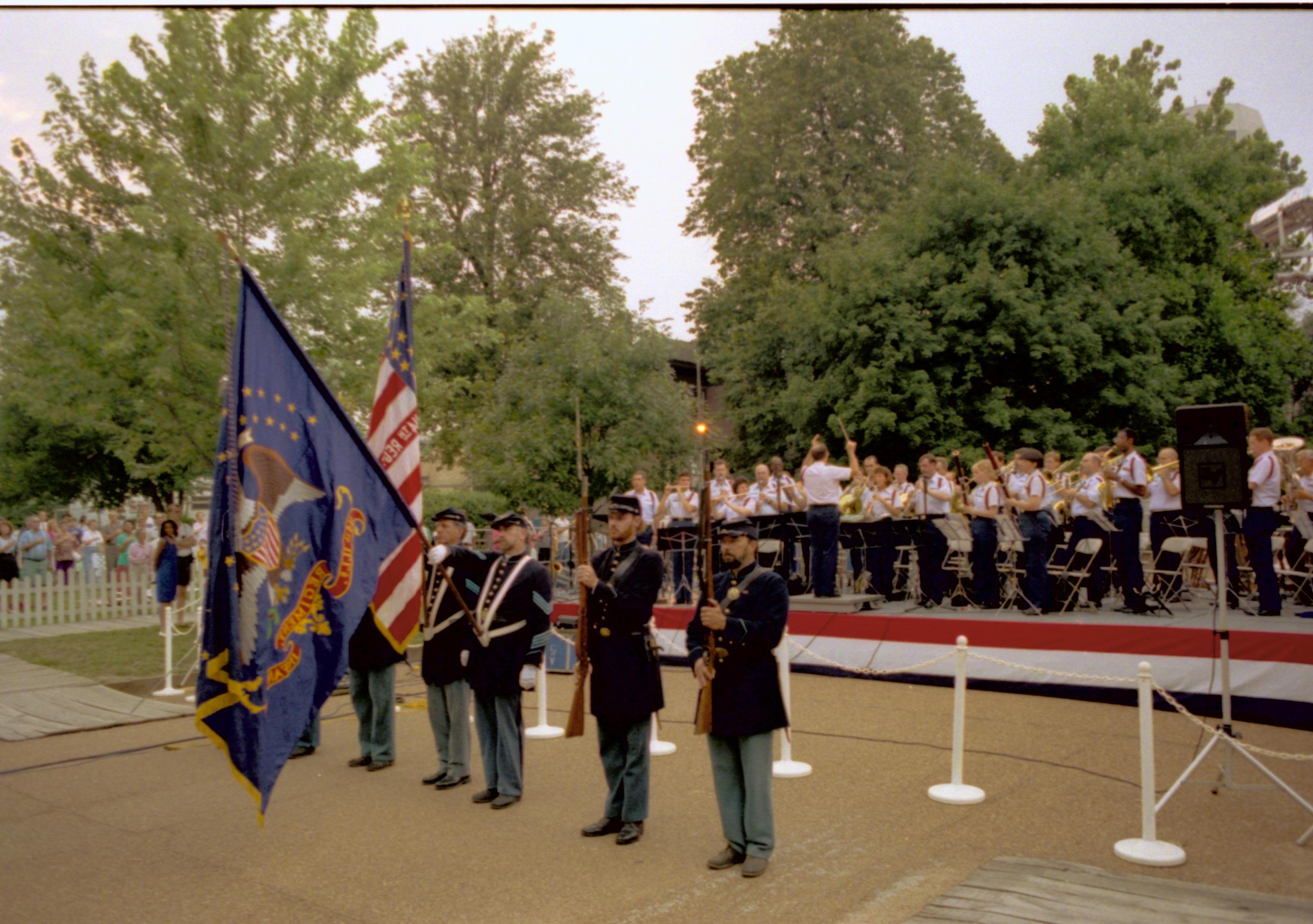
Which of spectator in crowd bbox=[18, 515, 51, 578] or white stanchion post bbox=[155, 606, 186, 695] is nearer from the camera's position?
white stanchion post bbox=[155, 606, 186, 695]

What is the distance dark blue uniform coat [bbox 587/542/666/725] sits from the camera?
6.67 metres

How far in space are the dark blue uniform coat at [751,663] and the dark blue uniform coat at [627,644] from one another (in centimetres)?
60

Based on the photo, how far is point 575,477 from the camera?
25.0m

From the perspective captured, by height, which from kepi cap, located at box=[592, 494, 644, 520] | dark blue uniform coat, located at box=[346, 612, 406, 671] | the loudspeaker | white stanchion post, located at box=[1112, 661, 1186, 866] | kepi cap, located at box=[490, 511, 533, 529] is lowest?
white stanchion post, located at box=[1112, 661, 1186, 866]

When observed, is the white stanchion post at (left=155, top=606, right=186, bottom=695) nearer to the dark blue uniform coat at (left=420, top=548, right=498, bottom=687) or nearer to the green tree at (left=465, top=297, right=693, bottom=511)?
the dark blue uniform coat at (left=420, top=548, right=498, bottom=687)

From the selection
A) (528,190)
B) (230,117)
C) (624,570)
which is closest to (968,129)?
(528,190)

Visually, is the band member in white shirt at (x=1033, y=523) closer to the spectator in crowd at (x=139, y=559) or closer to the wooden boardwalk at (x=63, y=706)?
the wooden boardwalk at (x=63, y=706)

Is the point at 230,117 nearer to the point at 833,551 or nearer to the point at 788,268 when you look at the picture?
the point at 833,551

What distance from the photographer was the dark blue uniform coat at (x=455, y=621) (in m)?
8.16

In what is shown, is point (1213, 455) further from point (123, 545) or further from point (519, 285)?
point (519, 285)

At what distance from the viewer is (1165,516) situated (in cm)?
1279

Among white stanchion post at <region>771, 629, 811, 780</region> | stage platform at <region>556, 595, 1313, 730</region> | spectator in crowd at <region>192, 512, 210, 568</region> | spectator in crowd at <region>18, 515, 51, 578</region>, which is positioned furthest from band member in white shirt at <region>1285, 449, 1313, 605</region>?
spectator in crowd at <region>18, 515, 51, 578</region>

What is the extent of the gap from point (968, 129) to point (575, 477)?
20.4 meters

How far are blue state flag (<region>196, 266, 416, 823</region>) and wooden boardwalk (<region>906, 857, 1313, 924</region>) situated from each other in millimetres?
3542
